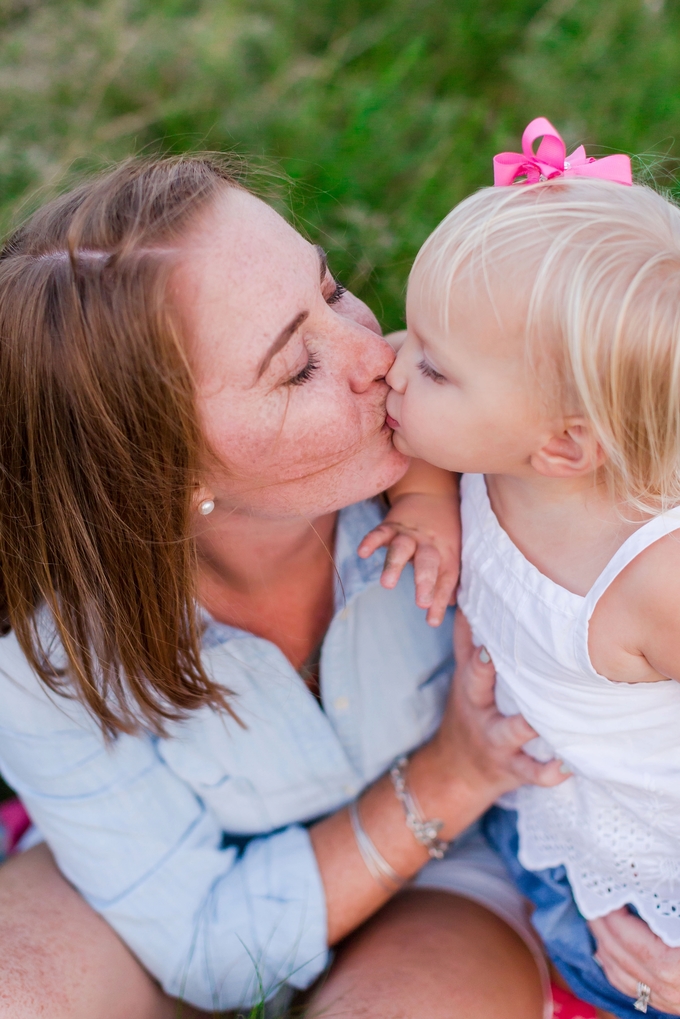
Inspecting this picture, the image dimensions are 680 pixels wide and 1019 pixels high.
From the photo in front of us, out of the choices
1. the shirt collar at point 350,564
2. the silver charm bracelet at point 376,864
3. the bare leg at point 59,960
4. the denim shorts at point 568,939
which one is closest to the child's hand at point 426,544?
the shirt collar at point 350,564

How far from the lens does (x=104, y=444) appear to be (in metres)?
1.46

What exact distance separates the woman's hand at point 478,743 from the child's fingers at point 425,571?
0.21 metres

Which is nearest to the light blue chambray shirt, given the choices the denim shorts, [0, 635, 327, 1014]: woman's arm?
[0, 635, 327, 1014]: woman's arm

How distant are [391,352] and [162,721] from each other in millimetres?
879

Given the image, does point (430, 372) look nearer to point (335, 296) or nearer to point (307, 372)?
point (307, 372)

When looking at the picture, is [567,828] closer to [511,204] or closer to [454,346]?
[454,346]

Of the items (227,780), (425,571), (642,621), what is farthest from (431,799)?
(642,621)

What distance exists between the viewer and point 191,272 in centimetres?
141

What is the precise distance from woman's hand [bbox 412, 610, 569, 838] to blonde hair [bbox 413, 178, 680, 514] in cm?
57

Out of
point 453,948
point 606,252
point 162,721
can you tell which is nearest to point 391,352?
point 606,252

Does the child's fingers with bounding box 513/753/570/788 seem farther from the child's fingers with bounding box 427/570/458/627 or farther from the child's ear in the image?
the child's ear

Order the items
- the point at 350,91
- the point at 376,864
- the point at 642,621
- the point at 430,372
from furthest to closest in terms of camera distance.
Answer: the point at 350,91 → the point at 376,864 → the point at 430,372 → the point at 642,621

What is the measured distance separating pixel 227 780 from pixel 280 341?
3.34 ft

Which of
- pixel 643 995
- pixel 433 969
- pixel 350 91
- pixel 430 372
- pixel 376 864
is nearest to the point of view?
pixel 430 372
